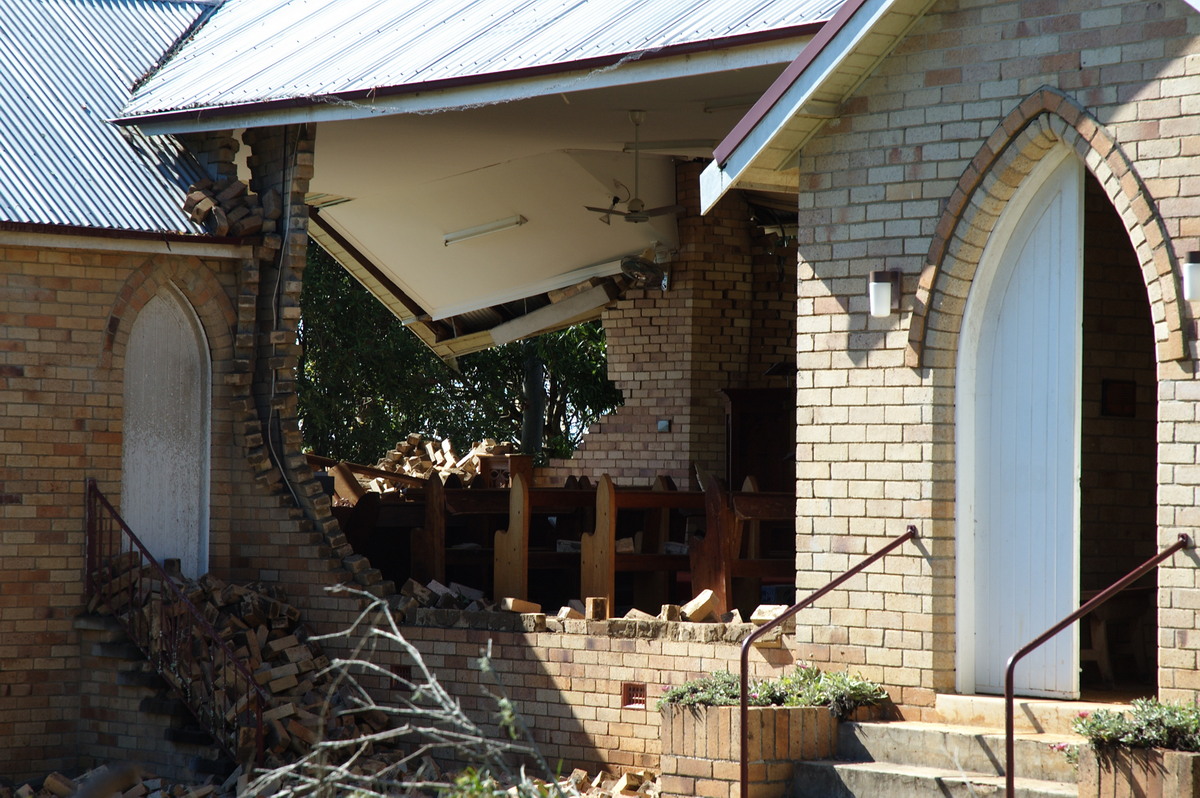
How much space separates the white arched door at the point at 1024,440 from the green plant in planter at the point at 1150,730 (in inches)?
52.2

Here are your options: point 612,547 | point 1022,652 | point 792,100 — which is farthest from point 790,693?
point 792,100

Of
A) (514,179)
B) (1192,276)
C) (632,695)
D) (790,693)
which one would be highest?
(514,179)

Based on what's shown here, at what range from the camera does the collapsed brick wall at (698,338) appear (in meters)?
15.0

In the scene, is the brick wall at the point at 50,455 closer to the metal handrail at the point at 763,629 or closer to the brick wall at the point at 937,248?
the brick wall at the point at 937,248

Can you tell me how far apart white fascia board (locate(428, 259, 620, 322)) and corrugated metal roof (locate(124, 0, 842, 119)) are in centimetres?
369

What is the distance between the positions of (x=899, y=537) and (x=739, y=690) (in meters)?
1.31

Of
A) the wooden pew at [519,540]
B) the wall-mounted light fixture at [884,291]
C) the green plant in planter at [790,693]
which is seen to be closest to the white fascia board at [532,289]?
the wooden pew at [519,540]

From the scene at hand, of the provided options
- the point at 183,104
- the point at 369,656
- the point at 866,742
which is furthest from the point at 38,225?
the point at 866,742

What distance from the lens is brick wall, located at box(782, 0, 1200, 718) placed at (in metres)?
7.61

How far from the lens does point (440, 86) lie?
410 inches

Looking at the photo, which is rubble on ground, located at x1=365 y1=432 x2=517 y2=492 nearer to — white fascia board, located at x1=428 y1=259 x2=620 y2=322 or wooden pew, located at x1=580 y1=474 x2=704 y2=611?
white fascia board, located at x1=428 y1=259 x2=620 y2=322

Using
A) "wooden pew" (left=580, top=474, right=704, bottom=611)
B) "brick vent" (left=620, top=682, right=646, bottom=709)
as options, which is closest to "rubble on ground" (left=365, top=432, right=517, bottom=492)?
"wooden pew" (left=580, top=474, right=704, bottom=611)

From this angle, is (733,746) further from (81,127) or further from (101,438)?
(81,127)

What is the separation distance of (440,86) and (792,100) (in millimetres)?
3056
